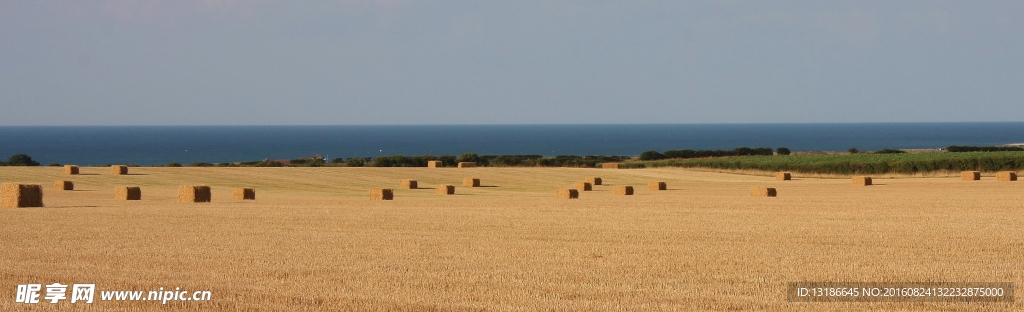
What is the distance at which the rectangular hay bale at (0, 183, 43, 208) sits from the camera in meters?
26.9

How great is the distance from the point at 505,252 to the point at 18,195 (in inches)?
657

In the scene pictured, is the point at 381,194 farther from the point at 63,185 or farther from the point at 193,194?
the point at 63,185

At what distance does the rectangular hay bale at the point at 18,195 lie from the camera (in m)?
26.9

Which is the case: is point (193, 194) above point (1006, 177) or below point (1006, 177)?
above

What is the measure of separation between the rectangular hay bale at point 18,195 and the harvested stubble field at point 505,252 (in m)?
0.80

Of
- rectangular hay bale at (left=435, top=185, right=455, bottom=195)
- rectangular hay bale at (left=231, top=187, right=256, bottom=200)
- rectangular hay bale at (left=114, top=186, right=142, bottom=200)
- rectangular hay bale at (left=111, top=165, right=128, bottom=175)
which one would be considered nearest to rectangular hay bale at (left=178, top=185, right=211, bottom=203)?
rectangular hay bale at (left=114, top=186, right=142, bottom=200)

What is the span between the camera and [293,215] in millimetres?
24828

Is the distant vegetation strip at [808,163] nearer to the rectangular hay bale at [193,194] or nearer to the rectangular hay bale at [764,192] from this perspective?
the rectangular hay bale at [764,192]

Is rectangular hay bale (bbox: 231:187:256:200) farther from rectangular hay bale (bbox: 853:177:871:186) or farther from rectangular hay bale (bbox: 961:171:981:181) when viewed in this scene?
rectangular hay bale (bbox: 961:171:981:181)

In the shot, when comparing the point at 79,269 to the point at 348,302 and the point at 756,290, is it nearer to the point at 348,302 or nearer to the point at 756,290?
the point at 348,302

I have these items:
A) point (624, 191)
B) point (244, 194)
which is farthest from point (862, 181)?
point (244, 194)

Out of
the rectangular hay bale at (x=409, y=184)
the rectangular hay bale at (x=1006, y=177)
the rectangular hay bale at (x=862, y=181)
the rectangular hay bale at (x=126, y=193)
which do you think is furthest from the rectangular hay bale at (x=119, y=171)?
the rectangular hay bale at (x=1006, y=177)

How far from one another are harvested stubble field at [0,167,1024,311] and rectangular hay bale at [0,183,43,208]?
2.63ft

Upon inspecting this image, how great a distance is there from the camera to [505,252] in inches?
627
